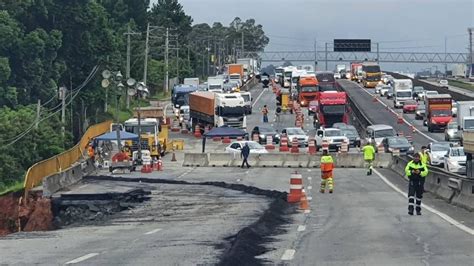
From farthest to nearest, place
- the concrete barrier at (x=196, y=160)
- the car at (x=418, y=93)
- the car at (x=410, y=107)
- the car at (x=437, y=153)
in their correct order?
the car at (x=418, y=93), the car at (x=410, y=107), the concrete barrier at (x=196, y=160), the car at (x=437, y=153)

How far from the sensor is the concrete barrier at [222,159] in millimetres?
62031

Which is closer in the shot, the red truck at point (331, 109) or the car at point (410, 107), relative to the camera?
the red truck at point (331, 109)

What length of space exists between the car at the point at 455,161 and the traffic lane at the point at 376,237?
43.0ft

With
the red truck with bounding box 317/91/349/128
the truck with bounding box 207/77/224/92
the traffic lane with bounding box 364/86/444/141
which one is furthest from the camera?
the truck with bounding box 207/77/224/92

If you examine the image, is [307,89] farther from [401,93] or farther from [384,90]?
[384,90]

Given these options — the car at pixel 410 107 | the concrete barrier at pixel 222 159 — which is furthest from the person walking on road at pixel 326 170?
the car at pixel 410 107

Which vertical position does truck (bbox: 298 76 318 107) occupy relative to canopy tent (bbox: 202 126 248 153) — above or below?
above

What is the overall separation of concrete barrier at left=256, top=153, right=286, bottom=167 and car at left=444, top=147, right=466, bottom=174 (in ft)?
43.2

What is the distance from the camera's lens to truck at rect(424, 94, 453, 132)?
87.4 meters

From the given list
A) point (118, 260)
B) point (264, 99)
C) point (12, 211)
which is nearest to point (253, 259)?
point (118, 260)

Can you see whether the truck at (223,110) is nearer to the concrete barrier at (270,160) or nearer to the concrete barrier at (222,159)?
the concrete barrier at (222,159)

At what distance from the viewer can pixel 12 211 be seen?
40.6m

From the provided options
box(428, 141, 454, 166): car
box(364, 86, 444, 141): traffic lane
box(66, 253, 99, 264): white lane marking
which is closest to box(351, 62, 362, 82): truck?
box(364, 86, 444, 141): traffic lane

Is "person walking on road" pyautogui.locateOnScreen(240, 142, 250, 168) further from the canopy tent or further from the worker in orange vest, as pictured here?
the canopy tent
